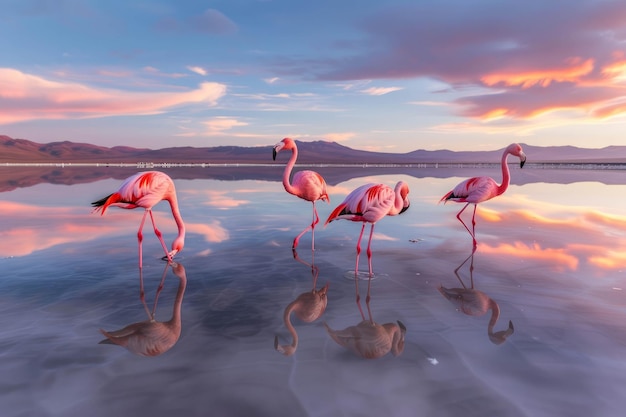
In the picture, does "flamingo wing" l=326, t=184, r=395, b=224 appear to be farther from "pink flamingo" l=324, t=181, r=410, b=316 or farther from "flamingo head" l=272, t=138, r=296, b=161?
"flamingo head" l=272, t=138, r=296, b=161

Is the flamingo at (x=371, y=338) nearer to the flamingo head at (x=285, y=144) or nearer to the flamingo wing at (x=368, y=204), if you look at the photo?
the flamingo wing at (x=368, y=204)

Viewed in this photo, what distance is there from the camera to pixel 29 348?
13.1ft

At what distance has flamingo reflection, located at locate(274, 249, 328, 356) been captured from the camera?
4090 mm

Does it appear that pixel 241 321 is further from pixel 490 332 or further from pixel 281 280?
pixel 490 332

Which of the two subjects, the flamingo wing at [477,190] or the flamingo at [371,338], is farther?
the flamingo wing at [477,190]

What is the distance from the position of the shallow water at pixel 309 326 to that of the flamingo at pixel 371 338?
0.33ft

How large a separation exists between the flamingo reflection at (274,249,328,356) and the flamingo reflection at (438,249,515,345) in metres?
1.81

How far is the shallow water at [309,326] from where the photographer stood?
3.19 metres

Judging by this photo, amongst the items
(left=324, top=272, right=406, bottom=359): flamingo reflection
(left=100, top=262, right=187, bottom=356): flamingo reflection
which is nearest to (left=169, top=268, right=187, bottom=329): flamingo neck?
(left=100, top=262, right=187, bottom=356): flamingo reflection

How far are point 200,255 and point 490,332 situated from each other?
545 cm

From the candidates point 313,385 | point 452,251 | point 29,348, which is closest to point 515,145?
point 452,251

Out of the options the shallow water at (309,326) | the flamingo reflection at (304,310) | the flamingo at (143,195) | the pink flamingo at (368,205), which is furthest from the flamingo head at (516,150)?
the flamingo at (143,195)

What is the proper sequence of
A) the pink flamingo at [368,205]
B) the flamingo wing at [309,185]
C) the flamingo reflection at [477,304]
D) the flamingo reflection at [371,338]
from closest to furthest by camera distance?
1. the flamingo reflection at [371,338]
2. the flamingo reflection at [477,304]
3. the pink flamingo at [368,205]
4. the flamingo wing at [309,185]

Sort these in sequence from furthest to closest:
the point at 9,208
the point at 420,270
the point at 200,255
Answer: the point at 9,208, the point at 200,255, the point at 420,270
